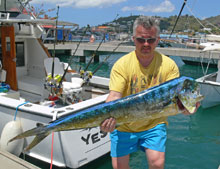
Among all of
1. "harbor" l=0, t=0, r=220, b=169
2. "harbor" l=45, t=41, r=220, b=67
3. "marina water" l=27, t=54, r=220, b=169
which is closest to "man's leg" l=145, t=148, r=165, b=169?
"harbor" l=0, t=0, r=220, b=169

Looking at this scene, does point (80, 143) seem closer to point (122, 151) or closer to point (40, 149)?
point (40, 149)

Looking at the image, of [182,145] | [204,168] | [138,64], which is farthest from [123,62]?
[182,145]

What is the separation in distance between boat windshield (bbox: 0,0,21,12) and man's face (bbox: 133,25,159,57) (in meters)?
5.70

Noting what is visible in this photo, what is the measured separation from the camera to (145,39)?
238cm

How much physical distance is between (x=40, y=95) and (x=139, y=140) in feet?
16.4

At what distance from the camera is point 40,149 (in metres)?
4.72

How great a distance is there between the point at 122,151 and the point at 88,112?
2.00ft

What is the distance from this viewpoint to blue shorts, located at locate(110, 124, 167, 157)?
253 centimetres

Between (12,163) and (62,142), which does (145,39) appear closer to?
(62,142)

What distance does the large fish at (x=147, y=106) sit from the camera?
87.5 inches

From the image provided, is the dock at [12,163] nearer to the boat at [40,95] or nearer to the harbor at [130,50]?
the boat at [40,95]

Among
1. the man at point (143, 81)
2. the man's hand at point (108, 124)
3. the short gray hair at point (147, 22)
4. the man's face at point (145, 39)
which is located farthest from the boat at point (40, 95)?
the short gray hair at point (147, 22)

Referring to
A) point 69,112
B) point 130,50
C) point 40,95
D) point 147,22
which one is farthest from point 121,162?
point 130,50

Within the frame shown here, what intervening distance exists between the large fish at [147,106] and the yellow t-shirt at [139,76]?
220 mm
